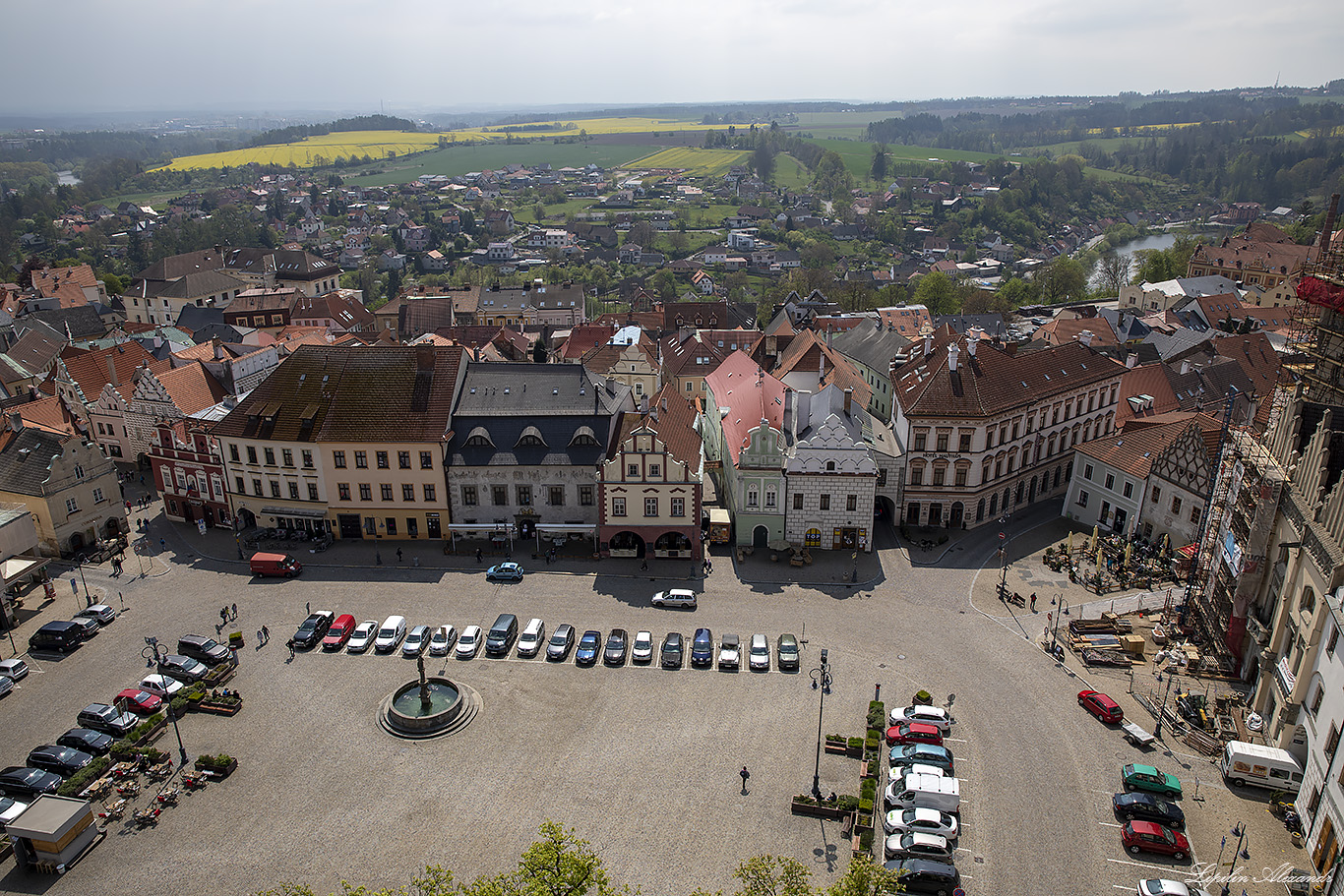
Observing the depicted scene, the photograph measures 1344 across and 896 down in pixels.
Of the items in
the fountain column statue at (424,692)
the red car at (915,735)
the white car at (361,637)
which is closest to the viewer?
the red car at (915,735)

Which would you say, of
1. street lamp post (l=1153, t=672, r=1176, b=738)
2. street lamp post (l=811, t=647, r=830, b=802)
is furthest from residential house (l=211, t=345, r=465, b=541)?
street lamp post (l=1153, t=672, r=1176, b=738)

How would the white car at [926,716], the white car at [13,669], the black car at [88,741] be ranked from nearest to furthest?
the black car at [88,741]
the white car at [926,716]
the white car at [13,669]

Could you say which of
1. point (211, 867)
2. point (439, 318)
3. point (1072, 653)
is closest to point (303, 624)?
point (211, 867)

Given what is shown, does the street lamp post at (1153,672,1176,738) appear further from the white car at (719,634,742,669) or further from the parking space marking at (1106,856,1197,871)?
the white car at (719,634,742,669)

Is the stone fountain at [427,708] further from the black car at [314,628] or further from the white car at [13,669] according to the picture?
the white car at [13,669]

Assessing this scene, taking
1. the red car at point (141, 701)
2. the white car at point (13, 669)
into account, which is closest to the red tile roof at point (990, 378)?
the red car at point (141, 701)

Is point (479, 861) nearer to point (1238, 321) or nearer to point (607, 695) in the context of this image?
point (607, 695)
